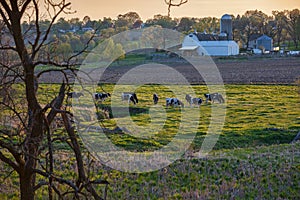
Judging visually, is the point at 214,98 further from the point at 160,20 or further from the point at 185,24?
the point at 185,24

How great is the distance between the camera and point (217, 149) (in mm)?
14000

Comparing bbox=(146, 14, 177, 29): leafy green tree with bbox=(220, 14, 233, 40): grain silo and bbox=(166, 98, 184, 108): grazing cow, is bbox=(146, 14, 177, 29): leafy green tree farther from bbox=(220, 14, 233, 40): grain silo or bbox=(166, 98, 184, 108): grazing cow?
bbox=(220, 14, 233, 40): grain silo

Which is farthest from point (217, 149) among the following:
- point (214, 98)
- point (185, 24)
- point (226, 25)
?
point (226, 25)

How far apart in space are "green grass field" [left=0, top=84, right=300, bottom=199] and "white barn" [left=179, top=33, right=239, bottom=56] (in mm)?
35001

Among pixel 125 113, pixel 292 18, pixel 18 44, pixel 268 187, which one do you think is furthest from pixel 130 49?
pixel 18 44

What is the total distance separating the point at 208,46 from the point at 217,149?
168 ft

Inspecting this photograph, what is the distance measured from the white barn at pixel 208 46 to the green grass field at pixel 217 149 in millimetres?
35001

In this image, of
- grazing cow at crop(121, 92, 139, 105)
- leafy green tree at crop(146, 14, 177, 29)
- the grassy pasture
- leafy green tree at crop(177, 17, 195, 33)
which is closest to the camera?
leafy green tree at crop(146, 14, 177, 29)

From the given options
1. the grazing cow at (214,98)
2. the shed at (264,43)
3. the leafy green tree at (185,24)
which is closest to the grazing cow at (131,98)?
the grazing cow at (214,98)

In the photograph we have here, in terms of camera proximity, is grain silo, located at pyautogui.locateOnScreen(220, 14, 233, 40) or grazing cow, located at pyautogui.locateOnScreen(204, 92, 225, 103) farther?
grain silo, located at pyautogui.locateOnScreen(220, 14, 233, 40)

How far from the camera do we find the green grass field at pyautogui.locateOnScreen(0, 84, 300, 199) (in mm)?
8625

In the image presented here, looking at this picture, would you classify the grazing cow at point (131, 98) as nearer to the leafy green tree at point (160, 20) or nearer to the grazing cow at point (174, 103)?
the grazing cow at point (174, 103)

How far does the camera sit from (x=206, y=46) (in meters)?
64.3

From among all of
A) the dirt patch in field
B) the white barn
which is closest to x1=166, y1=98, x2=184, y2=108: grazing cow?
the dirt patch in field
